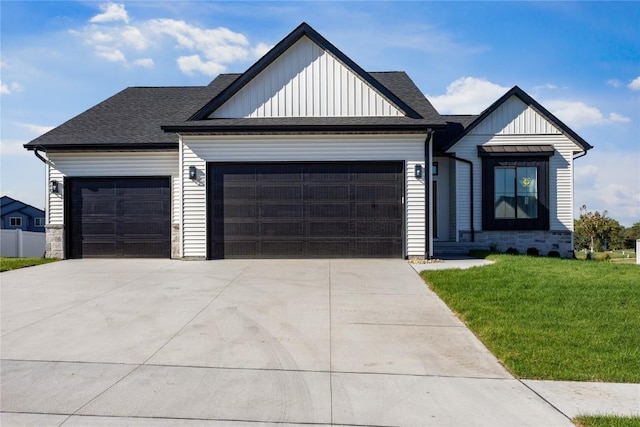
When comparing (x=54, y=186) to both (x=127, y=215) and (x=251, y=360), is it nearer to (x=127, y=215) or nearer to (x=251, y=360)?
(x=127, y=215)

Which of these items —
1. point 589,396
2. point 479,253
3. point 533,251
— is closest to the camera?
point 589,396

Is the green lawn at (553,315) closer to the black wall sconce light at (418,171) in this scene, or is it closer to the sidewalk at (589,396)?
the sidewalk at (589,396)

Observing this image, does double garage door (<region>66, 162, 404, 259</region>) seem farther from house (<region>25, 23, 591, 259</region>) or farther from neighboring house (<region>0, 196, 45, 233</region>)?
neighboring house (<region>0, 196, 45, 233</region>)

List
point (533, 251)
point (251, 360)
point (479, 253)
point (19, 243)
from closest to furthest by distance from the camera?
point (251, 360) < point (479, 253) < point (533, 251) < point (19, 243)

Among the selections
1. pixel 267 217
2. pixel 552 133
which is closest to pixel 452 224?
pixel 552 133

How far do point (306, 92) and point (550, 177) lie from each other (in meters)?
8.75

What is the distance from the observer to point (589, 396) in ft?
12.6

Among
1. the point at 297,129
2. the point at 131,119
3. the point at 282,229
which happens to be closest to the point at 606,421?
the point at 282,229

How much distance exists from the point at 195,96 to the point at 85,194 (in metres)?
5.40

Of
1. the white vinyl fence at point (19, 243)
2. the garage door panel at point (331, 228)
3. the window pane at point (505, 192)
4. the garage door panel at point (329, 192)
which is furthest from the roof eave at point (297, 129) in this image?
the white vinyl fence at point (19, 243)

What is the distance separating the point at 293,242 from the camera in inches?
457

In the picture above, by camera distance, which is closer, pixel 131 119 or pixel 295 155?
pixel 295 155

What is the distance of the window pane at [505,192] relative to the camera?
14383 mm

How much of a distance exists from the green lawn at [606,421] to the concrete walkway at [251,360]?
0.37 ft
